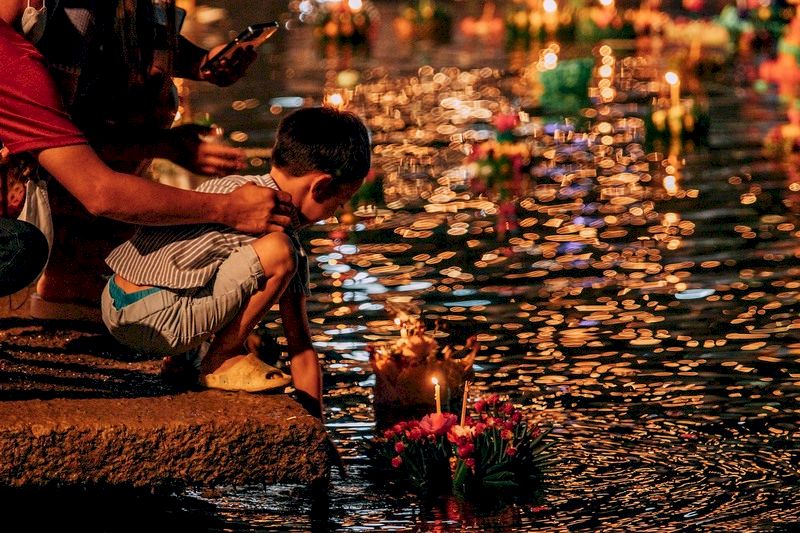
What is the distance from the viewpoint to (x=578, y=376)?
251 inches

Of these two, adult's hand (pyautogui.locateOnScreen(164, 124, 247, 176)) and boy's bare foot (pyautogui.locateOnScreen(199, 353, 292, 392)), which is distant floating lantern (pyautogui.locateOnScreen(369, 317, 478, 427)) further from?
adult's hand (pyautogui.locateOnScreen(164, 124, 247, 176))

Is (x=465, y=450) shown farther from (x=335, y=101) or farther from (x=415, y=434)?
(x=335, y=101)

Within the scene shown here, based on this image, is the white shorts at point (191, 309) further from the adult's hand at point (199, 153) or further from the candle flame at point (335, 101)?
the candle flame at point (335, 101)

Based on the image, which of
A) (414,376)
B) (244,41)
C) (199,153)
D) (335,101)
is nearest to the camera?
(199,153)

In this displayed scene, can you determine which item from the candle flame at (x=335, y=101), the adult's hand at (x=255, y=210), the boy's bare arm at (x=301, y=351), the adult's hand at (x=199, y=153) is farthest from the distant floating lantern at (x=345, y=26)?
the adult's hand at (x=255, y=210)

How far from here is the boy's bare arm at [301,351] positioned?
5.33 meters

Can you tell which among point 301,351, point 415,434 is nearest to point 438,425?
point 415,434

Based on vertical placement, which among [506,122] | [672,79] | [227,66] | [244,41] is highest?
[244,41]

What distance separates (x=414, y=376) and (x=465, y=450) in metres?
0.98

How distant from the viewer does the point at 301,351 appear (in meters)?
5.37

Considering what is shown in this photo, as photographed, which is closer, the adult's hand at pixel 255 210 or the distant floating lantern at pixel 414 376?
the adult's hand at pixel 255 210

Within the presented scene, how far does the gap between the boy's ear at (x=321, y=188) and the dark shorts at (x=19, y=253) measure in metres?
0.89

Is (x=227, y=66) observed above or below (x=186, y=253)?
above

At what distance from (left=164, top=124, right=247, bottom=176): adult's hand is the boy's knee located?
66 centimetres
